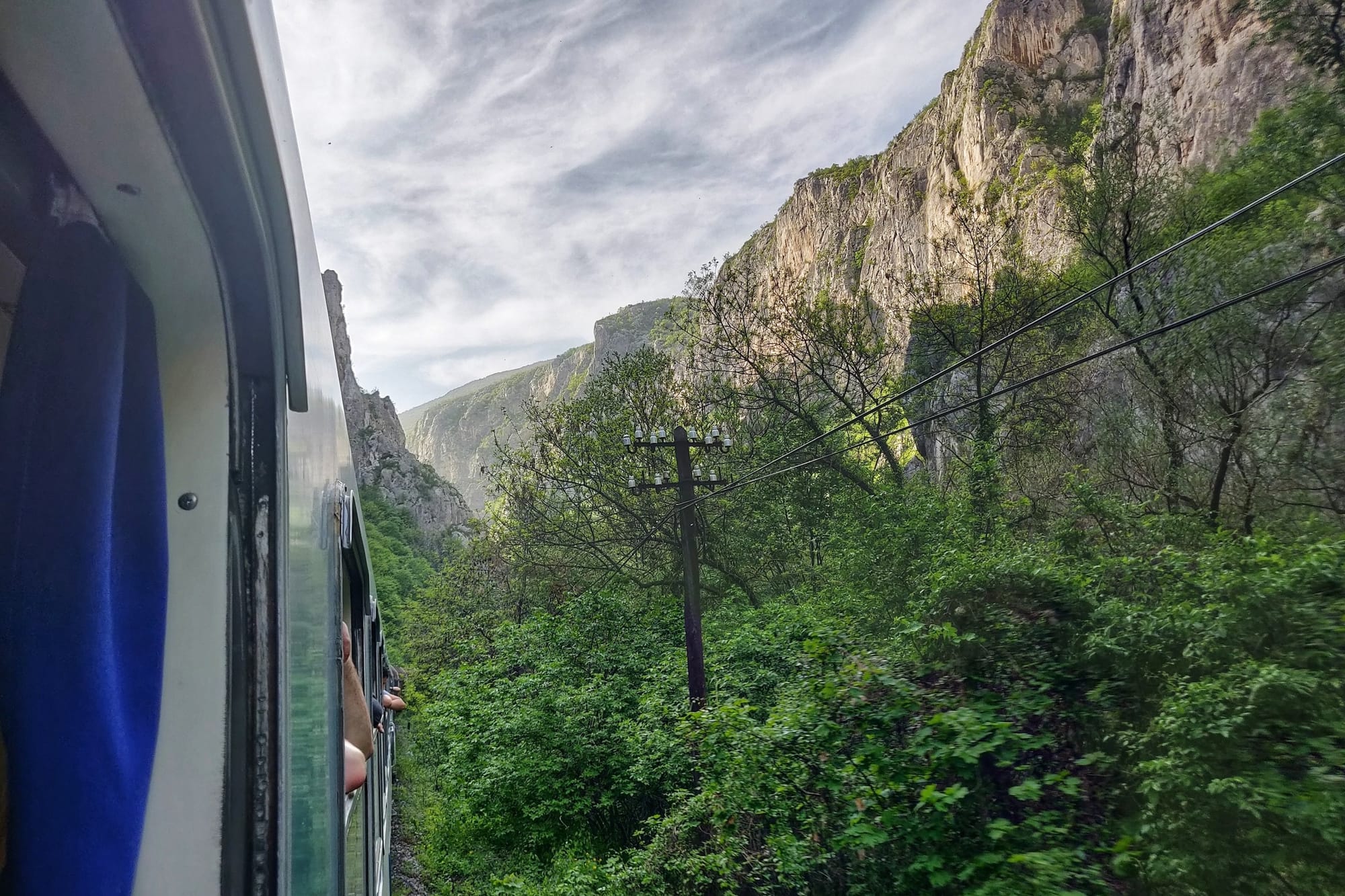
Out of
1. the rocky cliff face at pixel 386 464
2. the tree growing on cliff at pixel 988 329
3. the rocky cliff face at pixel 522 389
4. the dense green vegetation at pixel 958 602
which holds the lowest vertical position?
the dense green vegetation at pixel 958 602

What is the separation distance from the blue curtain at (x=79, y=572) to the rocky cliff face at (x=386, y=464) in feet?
180

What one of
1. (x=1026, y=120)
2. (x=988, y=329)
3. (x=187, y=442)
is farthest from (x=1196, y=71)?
(x=187, y=442)

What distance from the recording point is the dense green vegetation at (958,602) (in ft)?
12.4

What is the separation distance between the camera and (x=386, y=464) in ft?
206

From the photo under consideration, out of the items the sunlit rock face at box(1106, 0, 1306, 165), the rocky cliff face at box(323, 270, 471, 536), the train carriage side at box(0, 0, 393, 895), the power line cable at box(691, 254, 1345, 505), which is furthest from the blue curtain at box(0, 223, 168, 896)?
the rocky cliff face at box(323, 270, 471, 536)

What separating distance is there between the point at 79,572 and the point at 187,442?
0.16 metres

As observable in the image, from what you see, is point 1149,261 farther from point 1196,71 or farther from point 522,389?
A: point 522,389

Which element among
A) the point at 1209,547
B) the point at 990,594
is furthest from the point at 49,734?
the point at 1209,547

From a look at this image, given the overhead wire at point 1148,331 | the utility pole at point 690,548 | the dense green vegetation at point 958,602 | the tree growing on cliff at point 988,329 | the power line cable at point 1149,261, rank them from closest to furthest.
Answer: the power line cable at point 1149,261, the overhead wire at point 1148,331, the dense green vegetation at point 958,602, the utility pole at point 690,548, the tree growing on cliff at point 988,329

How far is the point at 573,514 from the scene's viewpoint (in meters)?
16.0

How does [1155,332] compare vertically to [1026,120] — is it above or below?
below

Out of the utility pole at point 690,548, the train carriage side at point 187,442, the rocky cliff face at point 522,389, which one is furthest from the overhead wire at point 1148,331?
the rocky cliff face at point 522,389

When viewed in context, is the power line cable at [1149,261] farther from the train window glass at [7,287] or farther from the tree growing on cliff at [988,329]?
the tree growing on cliff at [988,329]

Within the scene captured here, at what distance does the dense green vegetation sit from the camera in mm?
3787
